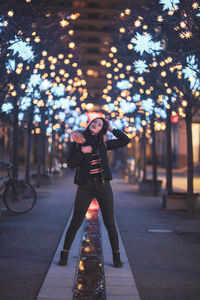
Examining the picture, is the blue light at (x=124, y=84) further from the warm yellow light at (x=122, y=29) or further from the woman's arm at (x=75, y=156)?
the woman's arm at (x=75, y=156)

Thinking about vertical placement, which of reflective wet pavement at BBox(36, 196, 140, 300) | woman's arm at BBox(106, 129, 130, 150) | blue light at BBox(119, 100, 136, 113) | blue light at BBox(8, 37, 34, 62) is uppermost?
blue light at BBox(8, 37, 34, 62)

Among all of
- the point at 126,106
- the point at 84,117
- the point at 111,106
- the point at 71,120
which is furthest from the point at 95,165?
the point at 71,120

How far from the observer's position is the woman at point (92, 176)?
24.1 ft

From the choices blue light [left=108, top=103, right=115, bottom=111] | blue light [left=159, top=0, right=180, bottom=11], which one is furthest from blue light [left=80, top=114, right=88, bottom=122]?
blue light [left=159, top=0, right=180, bottom=11]

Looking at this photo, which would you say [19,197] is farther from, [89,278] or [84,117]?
[84,117]

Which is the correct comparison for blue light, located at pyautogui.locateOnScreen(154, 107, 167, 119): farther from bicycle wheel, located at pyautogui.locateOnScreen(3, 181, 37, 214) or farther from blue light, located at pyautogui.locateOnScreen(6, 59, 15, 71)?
bicycle wheel, located at pyautogui.locateOnScreen(3, 181, 37, 214)

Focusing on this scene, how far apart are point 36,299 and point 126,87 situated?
49.0 ft

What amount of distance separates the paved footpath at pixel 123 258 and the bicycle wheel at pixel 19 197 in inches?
8.9

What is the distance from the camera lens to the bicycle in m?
13.3

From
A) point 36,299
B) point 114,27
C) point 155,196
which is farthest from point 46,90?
point 36,299

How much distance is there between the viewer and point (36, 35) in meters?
12.2

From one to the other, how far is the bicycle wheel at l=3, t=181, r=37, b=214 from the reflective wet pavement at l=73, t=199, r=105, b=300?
294cm

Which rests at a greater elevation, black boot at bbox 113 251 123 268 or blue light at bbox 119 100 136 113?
blue light at bbox 119 100 136 113

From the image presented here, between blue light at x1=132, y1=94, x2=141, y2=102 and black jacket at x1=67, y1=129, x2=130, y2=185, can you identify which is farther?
blue light at x1=132, y1=94, x2=141, y2=102
